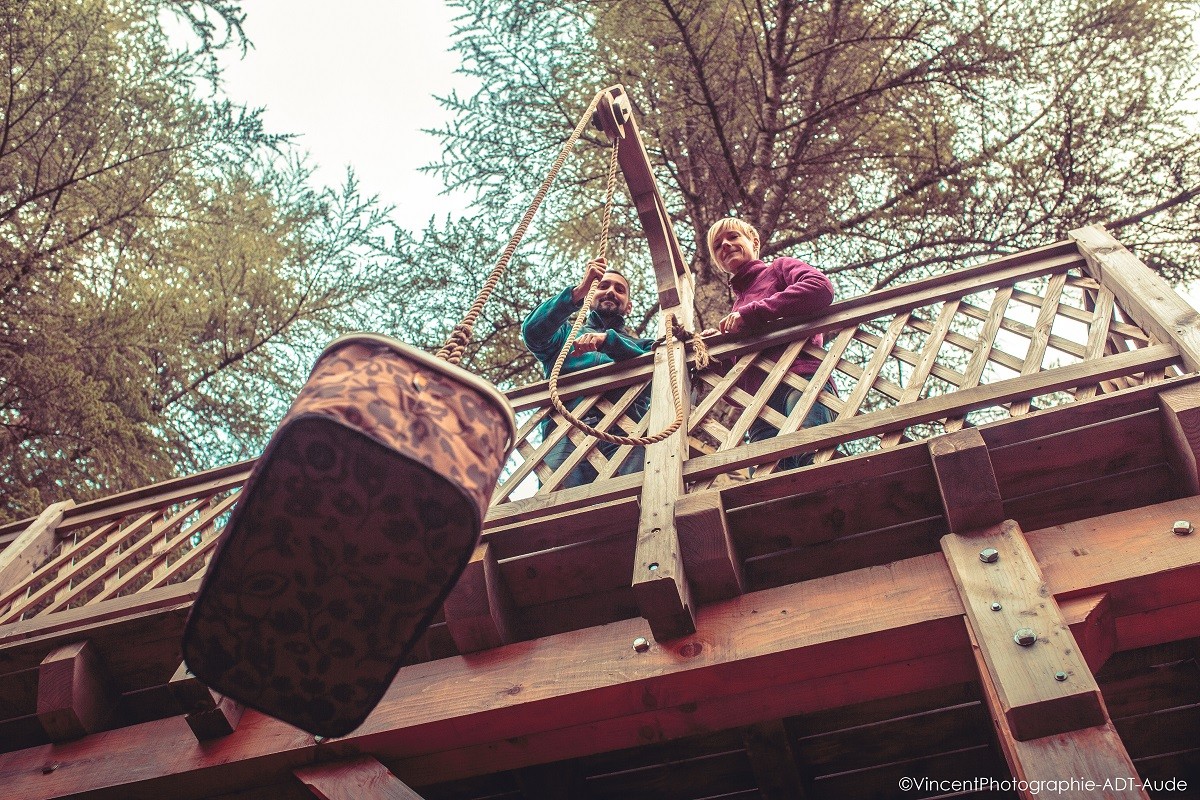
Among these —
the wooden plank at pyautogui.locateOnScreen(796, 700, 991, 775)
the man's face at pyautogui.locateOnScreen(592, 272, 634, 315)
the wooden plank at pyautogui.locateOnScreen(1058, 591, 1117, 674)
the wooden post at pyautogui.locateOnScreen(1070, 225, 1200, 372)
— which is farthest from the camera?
Result: the man's face at pyautogui.locateOnScreen(592, 272, 634, 315)

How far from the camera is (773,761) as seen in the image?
3.29 meters

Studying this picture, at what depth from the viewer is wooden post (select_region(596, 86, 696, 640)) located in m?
2.59

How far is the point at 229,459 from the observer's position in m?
8.27

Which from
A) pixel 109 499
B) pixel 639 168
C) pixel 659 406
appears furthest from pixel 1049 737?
pixel 109 499

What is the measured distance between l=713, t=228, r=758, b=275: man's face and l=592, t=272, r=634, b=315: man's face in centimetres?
53

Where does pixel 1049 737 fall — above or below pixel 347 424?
below

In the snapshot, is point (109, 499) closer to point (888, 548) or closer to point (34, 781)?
point (34, 781)

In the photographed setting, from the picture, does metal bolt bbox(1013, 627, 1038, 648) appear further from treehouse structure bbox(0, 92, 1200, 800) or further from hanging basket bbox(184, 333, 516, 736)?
hanging basket bbox(184, 333, 516, 736)

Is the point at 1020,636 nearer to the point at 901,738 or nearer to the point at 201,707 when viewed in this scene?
the point at 901,738

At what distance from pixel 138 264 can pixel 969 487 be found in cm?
709

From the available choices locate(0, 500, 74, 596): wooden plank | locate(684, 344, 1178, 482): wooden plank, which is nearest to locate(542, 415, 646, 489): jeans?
locate(684, 344, 1178, 482): wooden plank

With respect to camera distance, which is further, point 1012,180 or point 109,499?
point 1012,180

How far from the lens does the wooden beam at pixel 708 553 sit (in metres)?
2.77

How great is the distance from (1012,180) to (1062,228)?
515 mm
